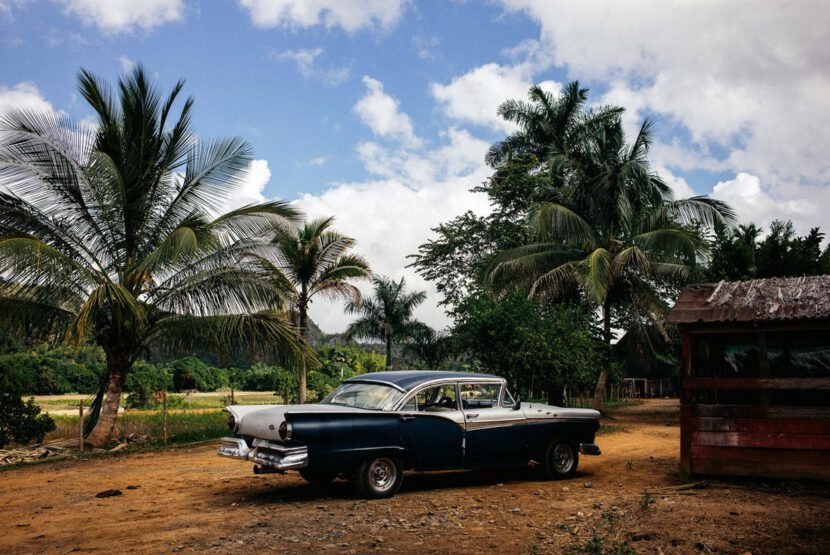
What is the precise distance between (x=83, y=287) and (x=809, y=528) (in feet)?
42.7

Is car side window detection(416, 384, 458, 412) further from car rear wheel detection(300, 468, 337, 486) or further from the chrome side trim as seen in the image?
the chrome side trim

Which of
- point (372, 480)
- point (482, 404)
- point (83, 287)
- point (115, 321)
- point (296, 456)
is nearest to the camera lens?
point (296, 456)

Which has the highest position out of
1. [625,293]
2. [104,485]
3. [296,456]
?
[625,293]

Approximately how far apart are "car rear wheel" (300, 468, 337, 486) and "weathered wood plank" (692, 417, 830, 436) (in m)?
5.29

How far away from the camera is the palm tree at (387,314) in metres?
39.7

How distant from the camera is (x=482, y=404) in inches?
385

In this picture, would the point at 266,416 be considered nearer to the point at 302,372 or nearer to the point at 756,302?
the point at 756,302

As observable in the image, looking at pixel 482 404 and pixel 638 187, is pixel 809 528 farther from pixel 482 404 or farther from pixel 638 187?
pixel 638 187

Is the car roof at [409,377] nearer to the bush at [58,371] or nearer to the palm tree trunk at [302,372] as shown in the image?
the palm tree trunk at [302,372]

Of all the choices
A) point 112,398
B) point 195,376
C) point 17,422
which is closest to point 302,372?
point 112,398

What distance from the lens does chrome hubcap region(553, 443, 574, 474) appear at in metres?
10.3

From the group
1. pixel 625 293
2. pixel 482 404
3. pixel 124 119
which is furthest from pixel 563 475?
pixel 625 293

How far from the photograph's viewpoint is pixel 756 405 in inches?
384

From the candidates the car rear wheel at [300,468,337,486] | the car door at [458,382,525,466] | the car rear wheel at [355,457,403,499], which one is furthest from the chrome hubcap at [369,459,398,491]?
the car door at [458,382,525,466]
